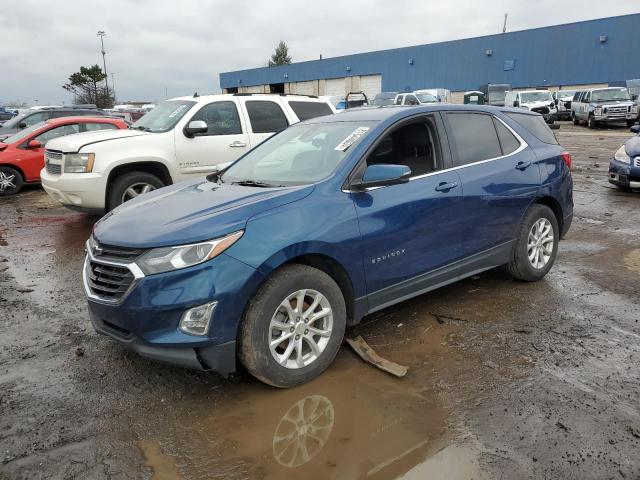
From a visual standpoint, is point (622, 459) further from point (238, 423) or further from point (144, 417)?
point (144, 417)

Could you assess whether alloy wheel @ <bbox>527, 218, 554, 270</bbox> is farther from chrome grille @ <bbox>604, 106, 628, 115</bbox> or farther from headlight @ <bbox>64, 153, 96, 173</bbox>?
chrome grille @ <bbox>604, 106, 628, 115</bbox>

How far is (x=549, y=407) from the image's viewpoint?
3.01 meters

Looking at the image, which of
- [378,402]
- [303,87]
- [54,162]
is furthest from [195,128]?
[303,87]

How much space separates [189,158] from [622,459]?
6.42 meters

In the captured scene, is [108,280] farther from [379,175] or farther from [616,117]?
[616,117]

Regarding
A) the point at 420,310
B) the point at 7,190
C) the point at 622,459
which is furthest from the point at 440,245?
the point at 7,190

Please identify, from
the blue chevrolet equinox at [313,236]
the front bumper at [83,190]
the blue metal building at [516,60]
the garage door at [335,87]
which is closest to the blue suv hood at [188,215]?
the blue chevrolet equinox at [313,236]

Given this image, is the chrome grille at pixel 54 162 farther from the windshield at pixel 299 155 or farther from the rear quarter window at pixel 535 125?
the rear quarter window at pixel 535 125

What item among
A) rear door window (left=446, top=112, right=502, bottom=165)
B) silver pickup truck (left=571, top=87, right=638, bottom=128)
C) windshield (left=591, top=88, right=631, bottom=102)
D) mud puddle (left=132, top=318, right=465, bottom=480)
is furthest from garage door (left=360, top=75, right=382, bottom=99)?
mud puddle (left=132, top=318, right=465, bottom=480)

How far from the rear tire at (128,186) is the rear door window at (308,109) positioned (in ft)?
8.39

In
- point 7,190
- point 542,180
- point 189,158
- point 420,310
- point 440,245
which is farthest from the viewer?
point 7,190

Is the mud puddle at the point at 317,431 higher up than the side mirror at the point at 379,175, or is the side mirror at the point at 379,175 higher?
the side mirror at the point at 379,175

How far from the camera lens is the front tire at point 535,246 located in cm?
477

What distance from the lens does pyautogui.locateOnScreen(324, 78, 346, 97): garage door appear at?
54.9m
